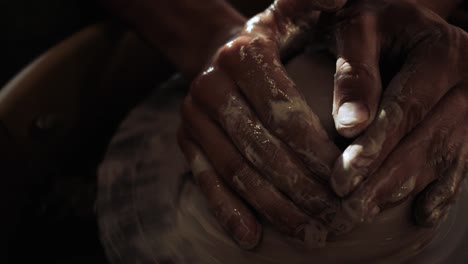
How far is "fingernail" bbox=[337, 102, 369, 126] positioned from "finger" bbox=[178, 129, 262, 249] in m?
0.27

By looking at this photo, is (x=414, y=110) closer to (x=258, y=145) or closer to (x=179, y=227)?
(x=258, y=145)

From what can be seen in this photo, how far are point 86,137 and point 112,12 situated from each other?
1.41 ft

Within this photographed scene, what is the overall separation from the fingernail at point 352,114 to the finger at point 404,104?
3cm

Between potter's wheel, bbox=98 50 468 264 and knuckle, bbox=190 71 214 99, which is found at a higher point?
knuckle, bbox=190 71 214 99

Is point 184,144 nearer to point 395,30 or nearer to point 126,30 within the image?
point 395,30

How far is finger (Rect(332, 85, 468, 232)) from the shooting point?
2.44 feet

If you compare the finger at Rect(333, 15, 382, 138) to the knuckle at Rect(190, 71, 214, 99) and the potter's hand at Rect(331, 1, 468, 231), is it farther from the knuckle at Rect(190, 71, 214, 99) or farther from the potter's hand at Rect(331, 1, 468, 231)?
the knuckle at Rect(190, 71, 214, 99)

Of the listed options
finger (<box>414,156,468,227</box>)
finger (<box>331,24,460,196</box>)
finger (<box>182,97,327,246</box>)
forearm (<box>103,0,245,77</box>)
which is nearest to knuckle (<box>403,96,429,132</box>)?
finger (<box>331,24,460,196</box>)

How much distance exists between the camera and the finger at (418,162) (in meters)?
0.74

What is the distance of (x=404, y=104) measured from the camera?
0.78 metres

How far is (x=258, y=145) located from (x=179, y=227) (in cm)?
29

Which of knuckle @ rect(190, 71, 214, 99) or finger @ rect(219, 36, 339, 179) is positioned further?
knuckle @ rect(190, 71, 214, 99)

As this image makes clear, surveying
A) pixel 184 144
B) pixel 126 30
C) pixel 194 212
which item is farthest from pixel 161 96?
pixel 194 212

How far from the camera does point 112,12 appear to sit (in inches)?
56.7
